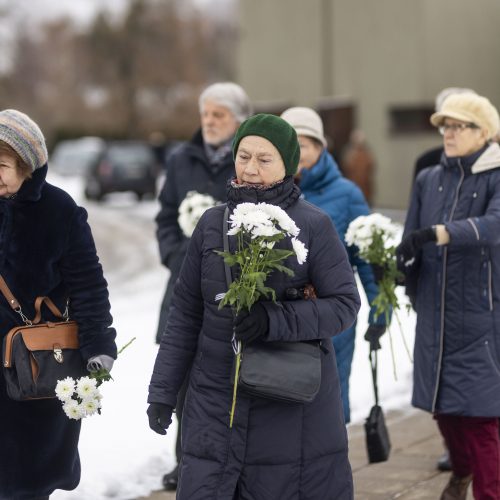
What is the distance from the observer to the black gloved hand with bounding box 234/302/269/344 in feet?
12.5

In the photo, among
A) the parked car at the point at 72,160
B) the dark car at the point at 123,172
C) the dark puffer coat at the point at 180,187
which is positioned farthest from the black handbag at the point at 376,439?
the parked car at the point at 72,160

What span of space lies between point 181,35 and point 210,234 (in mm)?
70077

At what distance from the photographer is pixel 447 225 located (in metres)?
5.42

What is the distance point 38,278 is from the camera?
14.6ft

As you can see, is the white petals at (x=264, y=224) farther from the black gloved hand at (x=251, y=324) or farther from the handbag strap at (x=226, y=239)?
the black gloved hand at (x=251, y=324)

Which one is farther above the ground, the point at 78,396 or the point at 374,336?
the point at 78,396

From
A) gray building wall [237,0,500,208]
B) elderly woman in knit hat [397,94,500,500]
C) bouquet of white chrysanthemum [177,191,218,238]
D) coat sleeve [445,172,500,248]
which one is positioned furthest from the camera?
gray building wall [237,0,500,208]

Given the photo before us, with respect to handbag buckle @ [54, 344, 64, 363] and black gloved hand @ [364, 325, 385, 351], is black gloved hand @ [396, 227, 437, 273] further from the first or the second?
handbag buckle @ [54, 344, 64, 363]

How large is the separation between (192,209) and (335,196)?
2.33 ft

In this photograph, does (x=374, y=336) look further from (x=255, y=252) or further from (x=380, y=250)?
(x=255, y=252)

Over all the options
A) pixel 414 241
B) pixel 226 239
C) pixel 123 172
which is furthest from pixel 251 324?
pixel 123 172

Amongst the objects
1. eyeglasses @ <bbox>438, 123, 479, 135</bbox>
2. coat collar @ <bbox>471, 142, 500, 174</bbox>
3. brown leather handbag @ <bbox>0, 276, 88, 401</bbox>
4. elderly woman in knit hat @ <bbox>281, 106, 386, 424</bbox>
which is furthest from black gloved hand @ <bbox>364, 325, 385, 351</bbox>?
brown leather handbag @ <bbox>0, 276, 88, 401</bbox>

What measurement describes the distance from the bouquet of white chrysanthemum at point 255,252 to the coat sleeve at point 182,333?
0.21 meters

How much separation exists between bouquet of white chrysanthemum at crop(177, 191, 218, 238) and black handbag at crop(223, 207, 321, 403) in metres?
2.10
